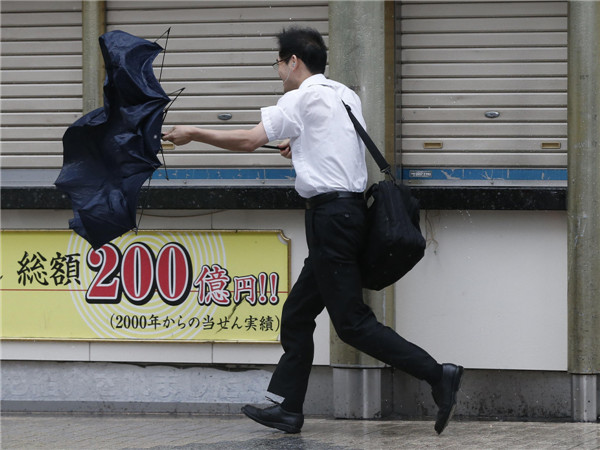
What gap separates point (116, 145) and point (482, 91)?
2716 millimetres

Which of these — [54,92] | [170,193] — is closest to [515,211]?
[170,193]

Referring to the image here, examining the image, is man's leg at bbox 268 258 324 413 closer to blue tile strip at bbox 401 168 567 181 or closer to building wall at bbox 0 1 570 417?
building wall at bbox 0 1 570 417

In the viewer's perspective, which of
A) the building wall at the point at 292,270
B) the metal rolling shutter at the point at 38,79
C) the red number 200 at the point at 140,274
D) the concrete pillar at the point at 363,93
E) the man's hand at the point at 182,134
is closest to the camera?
the man's hand at the point at 182,134

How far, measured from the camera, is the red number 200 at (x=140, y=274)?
7730 millimetres

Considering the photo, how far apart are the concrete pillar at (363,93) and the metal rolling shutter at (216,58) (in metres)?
0.63

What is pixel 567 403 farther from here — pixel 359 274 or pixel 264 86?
pixel 264 86

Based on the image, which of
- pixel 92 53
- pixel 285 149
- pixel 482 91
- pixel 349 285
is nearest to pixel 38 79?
pixel 92 53

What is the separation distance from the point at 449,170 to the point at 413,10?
111 cm

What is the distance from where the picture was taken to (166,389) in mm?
7723

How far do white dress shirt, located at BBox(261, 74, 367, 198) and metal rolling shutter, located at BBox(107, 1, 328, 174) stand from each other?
1.68m

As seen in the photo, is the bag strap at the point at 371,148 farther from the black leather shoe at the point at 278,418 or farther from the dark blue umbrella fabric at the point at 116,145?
the black leather shoe at the point at 278,418

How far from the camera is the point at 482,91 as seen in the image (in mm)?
7473

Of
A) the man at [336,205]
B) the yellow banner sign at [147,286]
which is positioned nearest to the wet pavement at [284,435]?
the man at [336,205]

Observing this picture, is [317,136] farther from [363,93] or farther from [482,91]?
[482,91]
